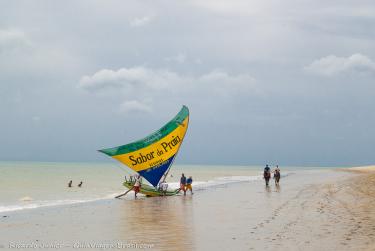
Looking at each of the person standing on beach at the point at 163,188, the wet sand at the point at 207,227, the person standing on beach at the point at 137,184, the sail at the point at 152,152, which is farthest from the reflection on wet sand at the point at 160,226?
the sail at the point at 152,152

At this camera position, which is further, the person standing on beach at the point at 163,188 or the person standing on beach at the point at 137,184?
the person standing on beach at the point at 163,188

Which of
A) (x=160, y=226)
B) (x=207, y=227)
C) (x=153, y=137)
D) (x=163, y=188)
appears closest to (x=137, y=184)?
(x=163, y=188)

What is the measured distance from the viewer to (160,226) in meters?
17.1

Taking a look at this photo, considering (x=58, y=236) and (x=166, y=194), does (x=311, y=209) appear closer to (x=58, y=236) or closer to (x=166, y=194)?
(x=58, y=236)

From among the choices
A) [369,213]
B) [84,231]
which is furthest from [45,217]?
[369,213]

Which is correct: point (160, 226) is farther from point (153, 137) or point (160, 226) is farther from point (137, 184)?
point (153, 137)

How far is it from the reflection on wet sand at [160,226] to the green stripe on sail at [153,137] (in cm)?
1030

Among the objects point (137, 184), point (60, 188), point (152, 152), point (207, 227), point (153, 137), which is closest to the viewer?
point (207, 227)

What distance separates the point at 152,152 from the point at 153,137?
1.20 metres

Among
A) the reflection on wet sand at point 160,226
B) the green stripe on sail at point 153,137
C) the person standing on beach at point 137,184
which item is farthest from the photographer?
the green stripe on sail at point 153,137

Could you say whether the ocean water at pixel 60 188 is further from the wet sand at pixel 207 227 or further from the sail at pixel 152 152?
the wet sand at pixel 207 227

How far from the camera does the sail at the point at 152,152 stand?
34.6m

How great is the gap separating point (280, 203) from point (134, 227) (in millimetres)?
10176

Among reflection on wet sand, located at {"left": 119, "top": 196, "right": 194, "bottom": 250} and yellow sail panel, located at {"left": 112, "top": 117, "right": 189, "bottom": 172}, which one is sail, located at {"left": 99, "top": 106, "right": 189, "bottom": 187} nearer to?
yellow sail panel, located at {"left": 112, "top": 117, "right": 189, "bottom": 172}
